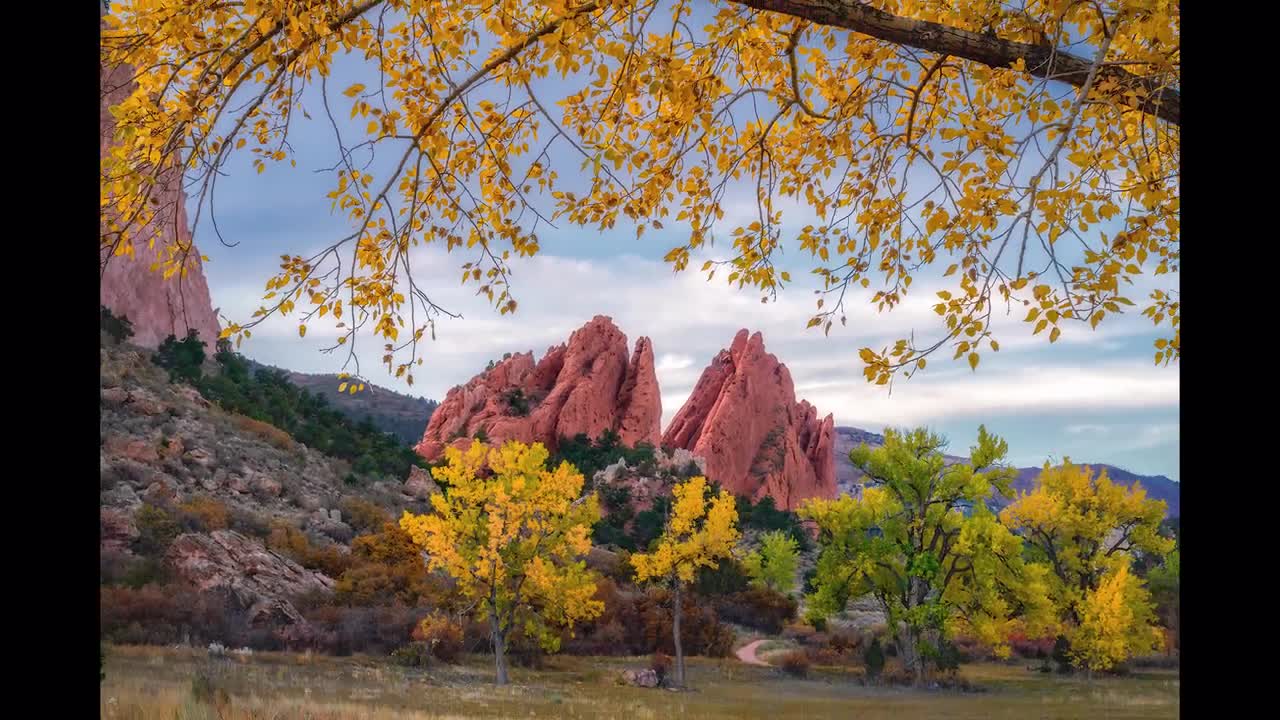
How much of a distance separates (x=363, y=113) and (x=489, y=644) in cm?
1777

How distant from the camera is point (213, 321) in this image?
41.9 m

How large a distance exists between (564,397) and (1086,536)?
112 feet

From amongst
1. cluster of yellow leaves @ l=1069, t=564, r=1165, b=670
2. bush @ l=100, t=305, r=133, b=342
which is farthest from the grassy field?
bush @ l=100, t=305, r=133, b=342

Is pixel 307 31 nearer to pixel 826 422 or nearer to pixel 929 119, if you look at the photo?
pixel 929 119

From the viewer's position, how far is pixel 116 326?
31.5 meters

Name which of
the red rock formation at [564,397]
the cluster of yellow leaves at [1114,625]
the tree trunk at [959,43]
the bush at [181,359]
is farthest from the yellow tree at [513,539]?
the red rock formation at [564,397]

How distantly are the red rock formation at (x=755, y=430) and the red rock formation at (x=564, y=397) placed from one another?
4.03 m

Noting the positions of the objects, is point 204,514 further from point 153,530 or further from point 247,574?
point 247,574

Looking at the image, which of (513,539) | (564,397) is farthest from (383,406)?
(513,539)

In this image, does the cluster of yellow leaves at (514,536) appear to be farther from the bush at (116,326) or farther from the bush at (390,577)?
the bush at (116,326)
